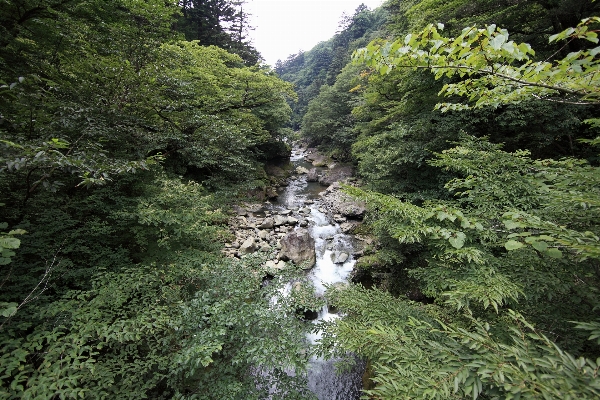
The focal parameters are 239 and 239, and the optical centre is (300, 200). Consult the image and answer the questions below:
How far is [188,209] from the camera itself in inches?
198

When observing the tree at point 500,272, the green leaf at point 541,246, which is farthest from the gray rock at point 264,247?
the green leaf at point 541,246

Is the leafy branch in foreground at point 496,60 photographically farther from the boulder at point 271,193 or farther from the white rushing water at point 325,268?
the boulder at point 271,193

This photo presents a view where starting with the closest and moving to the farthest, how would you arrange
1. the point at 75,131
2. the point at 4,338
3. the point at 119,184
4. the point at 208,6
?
the point at 4,338, the point at 75,131, the point at 119,184, the point at 208,6

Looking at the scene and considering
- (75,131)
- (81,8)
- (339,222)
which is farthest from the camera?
(339,222)

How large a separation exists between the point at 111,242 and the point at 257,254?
281cm

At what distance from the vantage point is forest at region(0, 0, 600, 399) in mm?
1729

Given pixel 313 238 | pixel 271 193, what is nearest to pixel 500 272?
pixel 313 238

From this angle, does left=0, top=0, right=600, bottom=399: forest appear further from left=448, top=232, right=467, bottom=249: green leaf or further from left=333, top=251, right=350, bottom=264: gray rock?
left=333, top=251, right=350, bottom=264: gray rock

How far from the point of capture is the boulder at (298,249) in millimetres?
9203

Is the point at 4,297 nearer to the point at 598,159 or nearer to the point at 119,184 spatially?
the point at 119,184

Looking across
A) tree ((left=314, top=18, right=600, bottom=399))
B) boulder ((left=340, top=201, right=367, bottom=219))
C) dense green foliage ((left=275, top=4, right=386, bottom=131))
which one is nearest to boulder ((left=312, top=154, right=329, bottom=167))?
dense green foliage ((left=275, top=4, right=386, bottom=131))

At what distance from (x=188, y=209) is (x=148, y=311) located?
2354 millimetres

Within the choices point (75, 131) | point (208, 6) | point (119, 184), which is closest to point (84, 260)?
point (119, 184)

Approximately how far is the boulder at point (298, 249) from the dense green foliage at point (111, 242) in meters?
3.30
